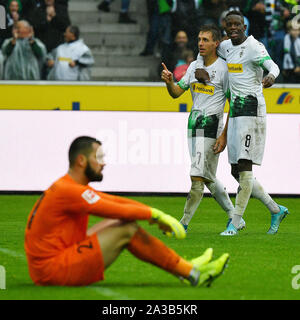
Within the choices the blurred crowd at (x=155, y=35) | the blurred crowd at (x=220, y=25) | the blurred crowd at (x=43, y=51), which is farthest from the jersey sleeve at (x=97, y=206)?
the blurred crowd at (x=220, y=25)

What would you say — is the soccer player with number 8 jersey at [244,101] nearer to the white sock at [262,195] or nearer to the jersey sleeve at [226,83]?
the jersey sleeve at [226,83]

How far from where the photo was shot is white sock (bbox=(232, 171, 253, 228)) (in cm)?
1123

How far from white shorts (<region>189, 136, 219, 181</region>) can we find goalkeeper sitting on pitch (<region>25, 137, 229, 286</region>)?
4137mm

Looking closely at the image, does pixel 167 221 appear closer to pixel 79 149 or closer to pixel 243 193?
pixel 79 149

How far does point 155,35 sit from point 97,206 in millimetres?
14263

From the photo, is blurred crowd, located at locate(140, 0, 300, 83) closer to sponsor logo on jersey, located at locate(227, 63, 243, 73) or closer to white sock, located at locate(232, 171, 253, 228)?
sponsor logo on jersey, located at locate(227, 63, 243, 73)

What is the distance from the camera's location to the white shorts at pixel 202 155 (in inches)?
452

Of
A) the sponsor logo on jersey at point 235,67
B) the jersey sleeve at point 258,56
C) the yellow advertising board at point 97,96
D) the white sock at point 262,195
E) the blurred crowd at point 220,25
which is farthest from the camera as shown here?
the blurred crowd at point 220,25

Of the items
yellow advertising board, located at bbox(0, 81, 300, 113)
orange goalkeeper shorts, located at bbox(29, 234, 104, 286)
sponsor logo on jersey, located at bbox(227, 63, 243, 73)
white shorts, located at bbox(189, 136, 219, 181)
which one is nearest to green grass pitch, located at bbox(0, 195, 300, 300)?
orange goalkeeper shorts, located at bbox(29, 234, 104, 286)

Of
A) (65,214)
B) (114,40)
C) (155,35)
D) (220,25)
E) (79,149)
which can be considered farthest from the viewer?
(114,40)

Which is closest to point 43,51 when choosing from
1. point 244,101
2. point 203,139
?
point 203,139

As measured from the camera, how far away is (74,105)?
1775 cm

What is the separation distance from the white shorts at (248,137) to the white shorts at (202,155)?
300mm

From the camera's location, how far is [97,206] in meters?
7.14
